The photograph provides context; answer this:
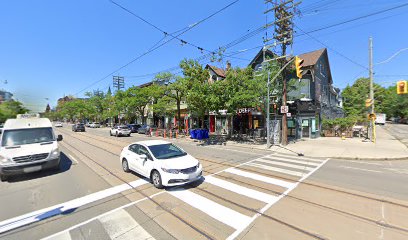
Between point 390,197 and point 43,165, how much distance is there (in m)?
12.1

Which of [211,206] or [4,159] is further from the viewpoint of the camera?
[4,159]

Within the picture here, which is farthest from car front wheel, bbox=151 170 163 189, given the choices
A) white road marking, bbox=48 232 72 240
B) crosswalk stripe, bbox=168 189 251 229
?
white road marking, bbox=48 232 72 240

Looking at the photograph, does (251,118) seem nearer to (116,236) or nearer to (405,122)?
(116,236)

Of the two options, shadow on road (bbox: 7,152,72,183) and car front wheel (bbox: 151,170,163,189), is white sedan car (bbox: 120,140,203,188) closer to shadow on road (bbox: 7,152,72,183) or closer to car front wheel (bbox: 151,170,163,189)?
car front wheel (bbox: 151,170,163,189)

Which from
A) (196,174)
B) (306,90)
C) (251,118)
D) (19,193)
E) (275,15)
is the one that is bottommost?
(19,193)

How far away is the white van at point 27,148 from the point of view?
23.2 ft

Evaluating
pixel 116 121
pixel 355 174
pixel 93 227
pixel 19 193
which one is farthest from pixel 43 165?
pixel 116 121

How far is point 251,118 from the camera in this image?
26.0 meters

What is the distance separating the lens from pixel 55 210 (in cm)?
504

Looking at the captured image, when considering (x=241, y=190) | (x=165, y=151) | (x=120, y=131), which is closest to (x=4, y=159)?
Answer: (x=165, y=151)

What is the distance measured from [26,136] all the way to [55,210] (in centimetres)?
544

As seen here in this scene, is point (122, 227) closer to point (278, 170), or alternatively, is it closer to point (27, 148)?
point (27, 148)

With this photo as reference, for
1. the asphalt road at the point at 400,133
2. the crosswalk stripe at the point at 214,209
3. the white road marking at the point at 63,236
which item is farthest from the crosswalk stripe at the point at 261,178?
the asphalt road at the point at 400,133

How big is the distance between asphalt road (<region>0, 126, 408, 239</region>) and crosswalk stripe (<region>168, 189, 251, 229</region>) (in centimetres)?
2
